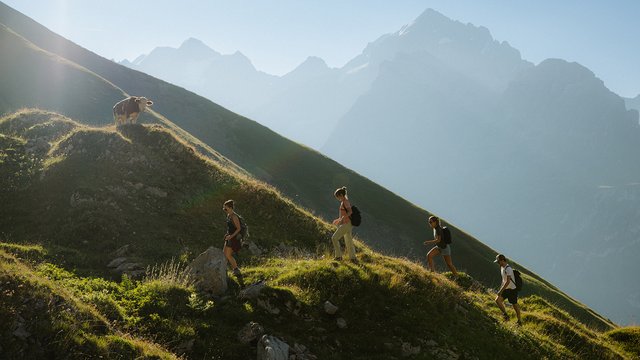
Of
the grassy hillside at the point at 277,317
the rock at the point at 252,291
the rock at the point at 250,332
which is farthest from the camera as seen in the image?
the rock at the point at 252,291

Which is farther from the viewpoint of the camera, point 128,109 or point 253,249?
point 128,109

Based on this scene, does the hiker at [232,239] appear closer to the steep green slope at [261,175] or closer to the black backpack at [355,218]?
the black backpack at [355,218]

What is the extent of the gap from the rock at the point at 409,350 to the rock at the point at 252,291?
4.91m

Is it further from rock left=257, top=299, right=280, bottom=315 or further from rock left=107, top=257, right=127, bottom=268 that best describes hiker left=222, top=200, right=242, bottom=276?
rock left=107, top=257, right=127, bottom=268

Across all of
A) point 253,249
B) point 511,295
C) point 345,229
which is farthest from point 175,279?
point 511,295

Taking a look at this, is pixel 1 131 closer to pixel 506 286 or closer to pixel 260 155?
pixel 506 286

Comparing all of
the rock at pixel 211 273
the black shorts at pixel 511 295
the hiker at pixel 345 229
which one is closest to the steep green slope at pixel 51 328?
the rock at pixel 211 273

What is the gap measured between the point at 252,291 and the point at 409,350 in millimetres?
5316

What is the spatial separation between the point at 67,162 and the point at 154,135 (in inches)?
234

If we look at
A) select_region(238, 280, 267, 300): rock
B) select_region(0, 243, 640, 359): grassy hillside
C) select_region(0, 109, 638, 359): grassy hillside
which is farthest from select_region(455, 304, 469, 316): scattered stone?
select_region(238, 280, 267, 300): rock

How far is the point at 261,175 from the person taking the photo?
72125 millimetres

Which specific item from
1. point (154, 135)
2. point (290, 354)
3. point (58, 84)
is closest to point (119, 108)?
point (154, 135)

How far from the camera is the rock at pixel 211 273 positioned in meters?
14.4

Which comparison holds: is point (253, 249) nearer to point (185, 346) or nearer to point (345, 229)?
point (345, 229)
